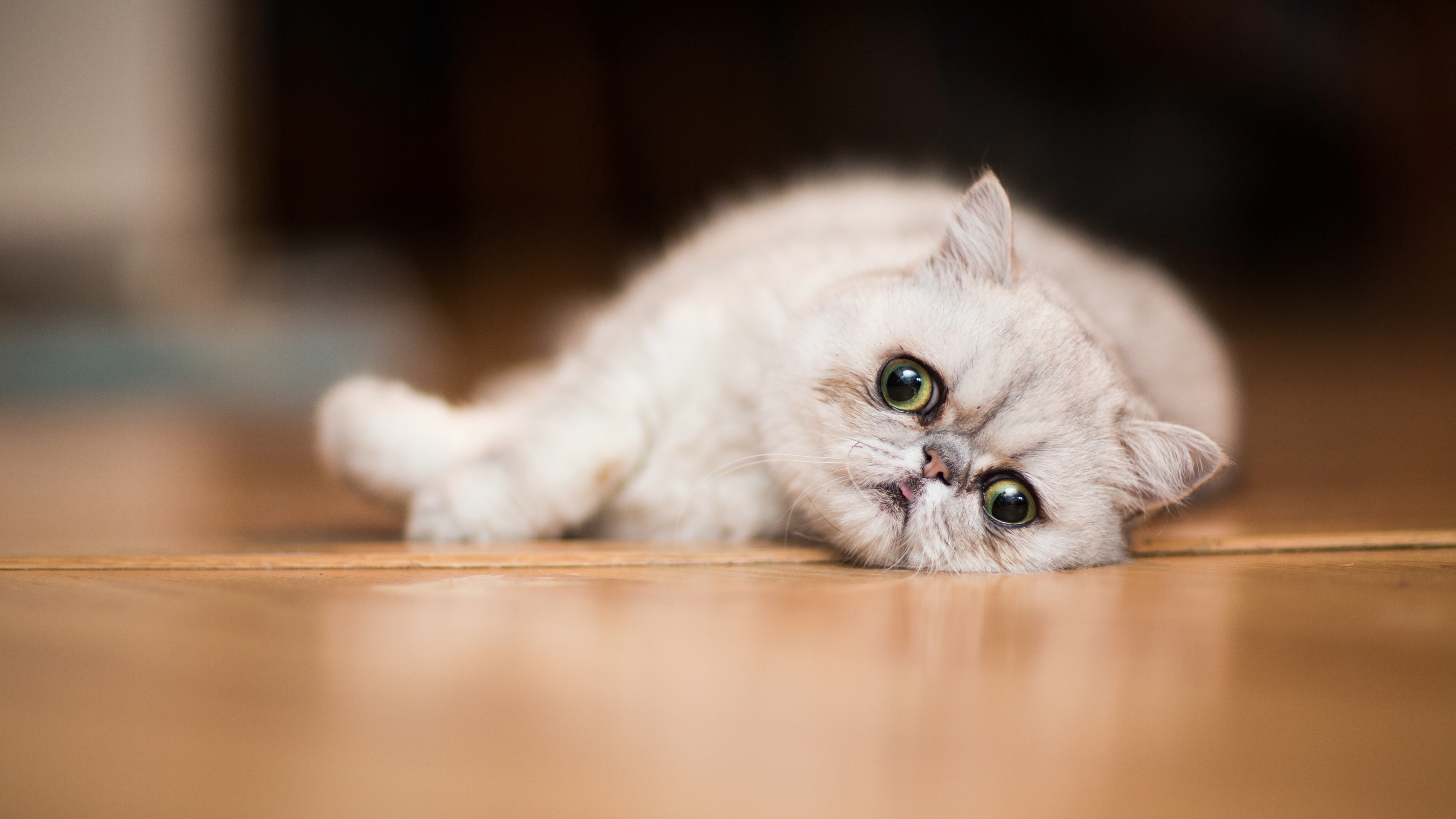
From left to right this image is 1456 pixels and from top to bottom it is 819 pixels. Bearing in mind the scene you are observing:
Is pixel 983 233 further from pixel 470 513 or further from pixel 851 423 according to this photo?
pixel 470 513

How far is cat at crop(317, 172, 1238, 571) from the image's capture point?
1229 millimetres

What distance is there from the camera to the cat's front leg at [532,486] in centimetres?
135

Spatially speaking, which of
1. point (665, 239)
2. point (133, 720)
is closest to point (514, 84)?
point (665, 239)

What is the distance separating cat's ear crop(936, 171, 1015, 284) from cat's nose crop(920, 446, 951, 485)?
0.28m

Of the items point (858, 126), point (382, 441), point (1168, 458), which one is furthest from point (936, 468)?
point (858, 126)

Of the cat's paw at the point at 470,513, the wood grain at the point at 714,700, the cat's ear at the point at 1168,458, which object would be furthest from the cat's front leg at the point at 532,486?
the cat's ear at the point at 1168,458

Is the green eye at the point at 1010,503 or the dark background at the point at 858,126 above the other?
the dark background at the point at 858,126

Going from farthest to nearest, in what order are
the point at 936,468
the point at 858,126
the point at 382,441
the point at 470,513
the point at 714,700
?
the point at 858,126 → the point at 382,441 → the point at 470,513 → the point at 936,468 → the point at 714,700

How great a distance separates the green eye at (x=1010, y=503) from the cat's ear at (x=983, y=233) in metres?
0.28

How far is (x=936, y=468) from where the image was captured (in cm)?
121

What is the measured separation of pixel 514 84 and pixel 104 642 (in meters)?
5.98

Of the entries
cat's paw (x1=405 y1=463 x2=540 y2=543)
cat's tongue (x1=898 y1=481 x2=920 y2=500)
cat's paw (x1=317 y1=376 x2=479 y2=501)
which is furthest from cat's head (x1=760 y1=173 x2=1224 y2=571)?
cat's paw (x1=317 y1=376 x2=479 y2=501)

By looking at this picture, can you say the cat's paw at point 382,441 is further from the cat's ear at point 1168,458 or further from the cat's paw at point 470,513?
the cat's ear at point 1168,458

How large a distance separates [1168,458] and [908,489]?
0.33m
